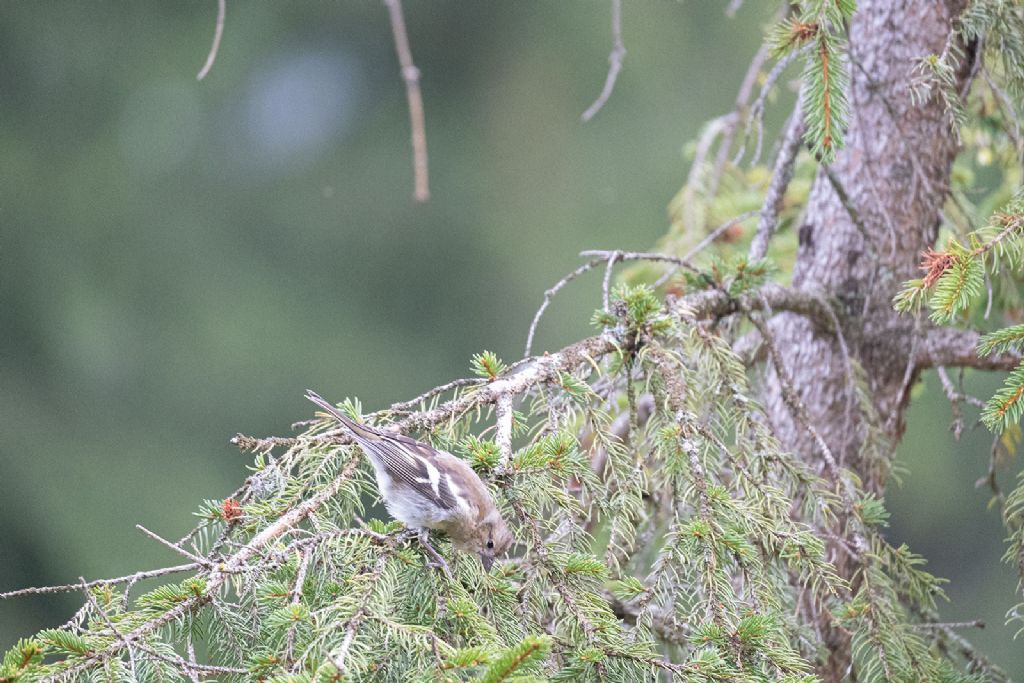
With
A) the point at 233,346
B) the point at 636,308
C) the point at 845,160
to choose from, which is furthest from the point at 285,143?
the point at 636,308

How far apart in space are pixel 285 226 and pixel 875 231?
20.5 feet

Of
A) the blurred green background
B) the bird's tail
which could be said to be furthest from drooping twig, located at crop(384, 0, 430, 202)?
the blurred green background

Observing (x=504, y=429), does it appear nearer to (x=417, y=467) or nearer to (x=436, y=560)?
(x=417, y=467)

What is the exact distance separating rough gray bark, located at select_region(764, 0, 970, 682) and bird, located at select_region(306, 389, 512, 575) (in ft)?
4.76

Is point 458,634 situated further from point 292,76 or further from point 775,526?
point 292,76

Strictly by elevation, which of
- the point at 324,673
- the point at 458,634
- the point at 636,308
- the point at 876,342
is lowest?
the point at 324,673

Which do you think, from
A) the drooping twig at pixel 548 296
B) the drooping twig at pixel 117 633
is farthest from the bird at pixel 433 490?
the drooping twig at pixel 117 633

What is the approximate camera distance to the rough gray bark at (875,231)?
3250 millimetres

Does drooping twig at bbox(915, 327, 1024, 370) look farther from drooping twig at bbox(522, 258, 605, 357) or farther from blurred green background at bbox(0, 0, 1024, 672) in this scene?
blurred green background at bbox(0, 0, 1024, 672)

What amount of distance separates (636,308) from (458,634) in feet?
3.31

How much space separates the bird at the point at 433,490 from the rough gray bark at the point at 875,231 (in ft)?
4.76

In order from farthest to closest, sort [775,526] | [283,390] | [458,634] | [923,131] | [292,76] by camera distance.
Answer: [292,76]
[283,390]
[923,131]
[775,526]
[458,634]

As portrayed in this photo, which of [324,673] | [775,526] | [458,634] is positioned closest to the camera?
[324,673]

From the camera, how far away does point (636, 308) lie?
2475 mm
